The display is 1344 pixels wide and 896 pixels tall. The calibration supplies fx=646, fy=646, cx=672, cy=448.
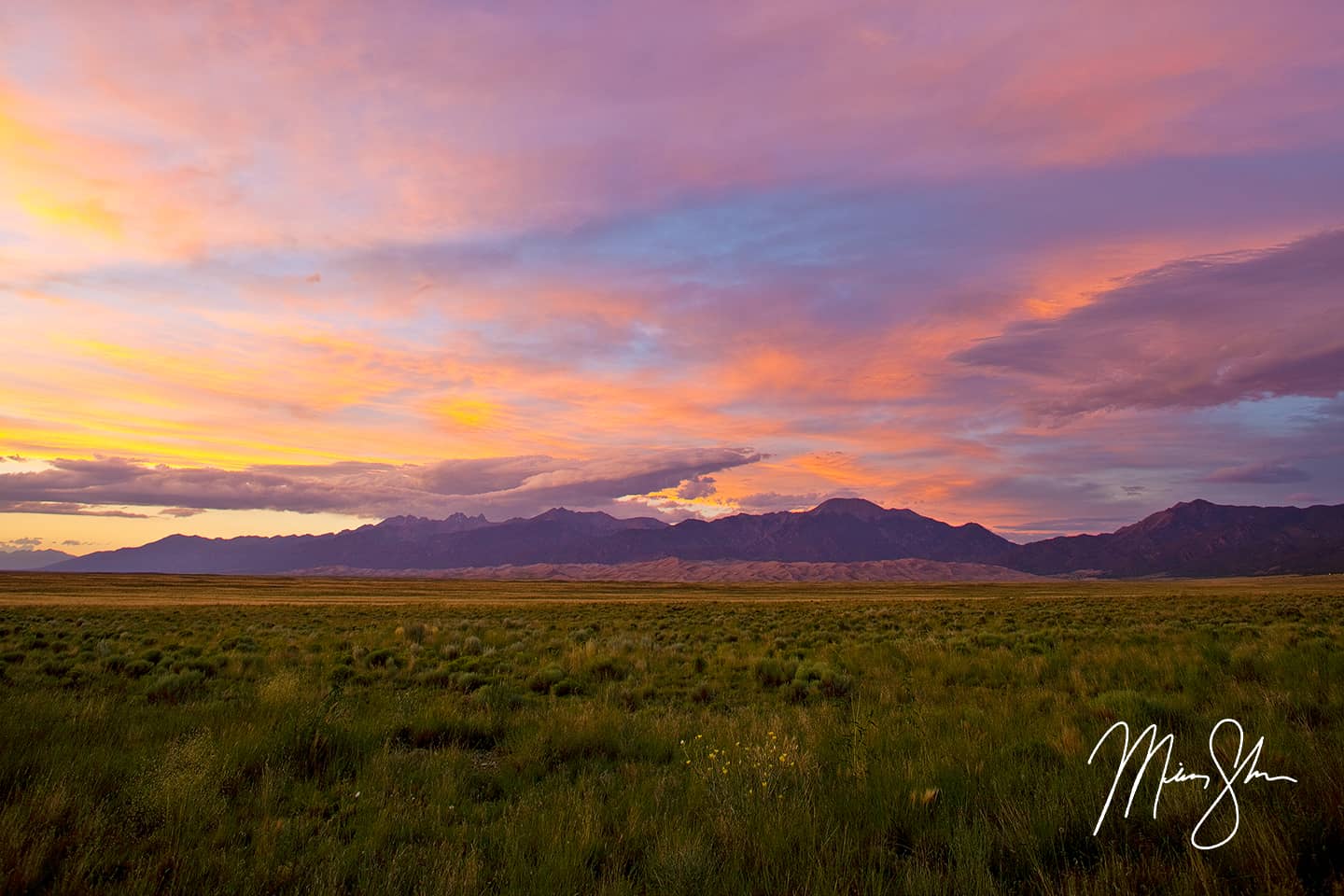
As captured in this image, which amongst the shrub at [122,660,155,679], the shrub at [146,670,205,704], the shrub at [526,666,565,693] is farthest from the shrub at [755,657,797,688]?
the shrub at [122,660,155,679]

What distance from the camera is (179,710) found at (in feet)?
31.0

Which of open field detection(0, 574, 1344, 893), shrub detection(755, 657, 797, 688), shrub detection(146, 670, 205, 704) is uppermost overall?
open field detection(0, 574, 1344, 893)

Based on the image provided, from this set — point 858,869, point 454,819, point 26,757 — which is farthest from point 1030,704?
point 26,757
